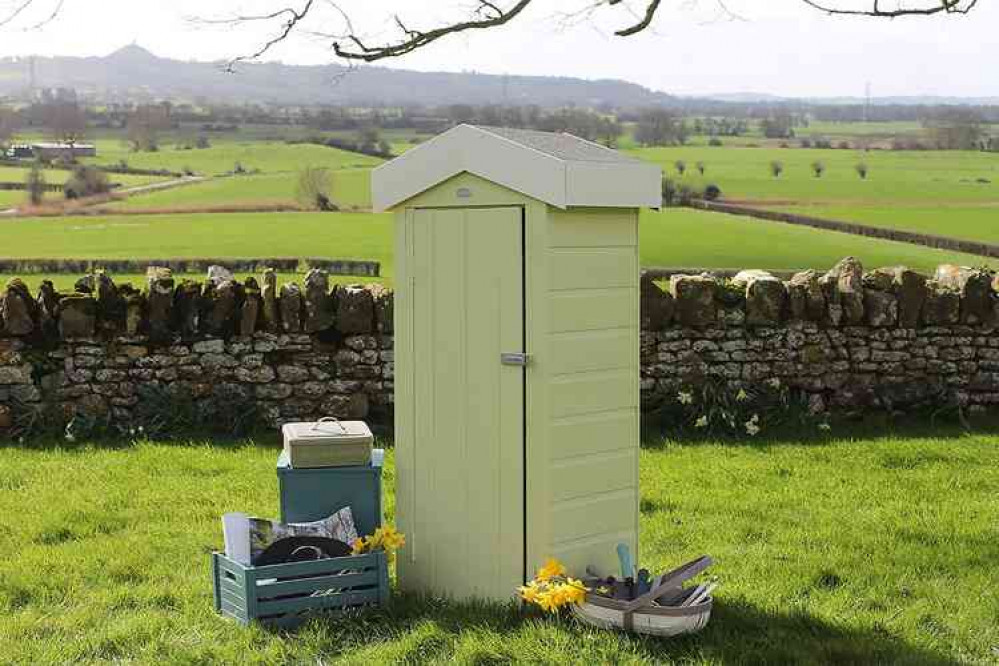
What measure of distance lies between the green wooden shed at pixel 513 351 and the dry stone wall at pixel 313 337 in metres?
4.40

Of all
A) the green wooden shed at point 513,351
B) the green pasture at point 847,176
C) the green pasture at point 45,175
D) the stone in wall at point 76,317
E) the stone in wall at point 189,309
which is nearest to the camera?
the green wooden shed at point 513,351

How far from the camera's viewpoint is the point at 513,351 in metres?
5.75

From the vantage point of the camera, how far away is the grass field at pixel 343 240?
18266 millimetres

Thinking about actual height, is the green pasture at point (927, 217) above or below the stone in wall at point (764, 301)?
above

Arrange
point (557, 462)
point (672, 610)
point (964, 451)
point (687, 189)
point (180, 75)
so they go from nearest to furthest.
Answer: point (672, 610) → point (557, 462) → point (964, 451) → point (687, 189) → point (180, 75)

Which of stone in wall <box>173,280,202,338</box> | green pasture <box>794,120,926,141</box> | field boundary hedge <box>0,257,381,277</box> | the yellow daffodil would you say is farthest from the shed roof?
green pasture <box>794,120,926,141</box>

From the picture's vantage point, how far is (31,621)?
6.00 metres

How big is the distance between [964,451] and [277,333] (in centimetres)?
580

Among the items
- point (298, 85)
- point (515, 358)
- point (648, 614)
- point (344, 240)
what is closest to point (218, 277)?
point (515, 358)

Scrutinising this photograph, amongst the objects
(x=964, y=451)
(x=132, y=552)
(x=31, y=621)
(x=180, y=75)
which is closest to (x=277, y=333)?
(x=132, y=552)

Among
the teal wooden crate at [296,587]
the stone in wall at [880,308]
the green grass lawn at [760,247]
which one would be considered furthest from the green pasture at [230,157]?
the teal wooden crate at [296,587]

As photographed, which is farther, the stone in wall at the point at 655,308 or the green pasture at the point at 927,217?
the green pasture at the point at 927,217

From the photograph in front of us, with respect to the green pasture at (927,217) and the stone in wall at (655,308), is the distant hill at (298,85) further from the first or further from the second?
the stone in wall at (655,308)

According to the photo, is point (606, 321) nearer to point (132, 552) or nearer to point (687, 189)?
point (132, 552)
